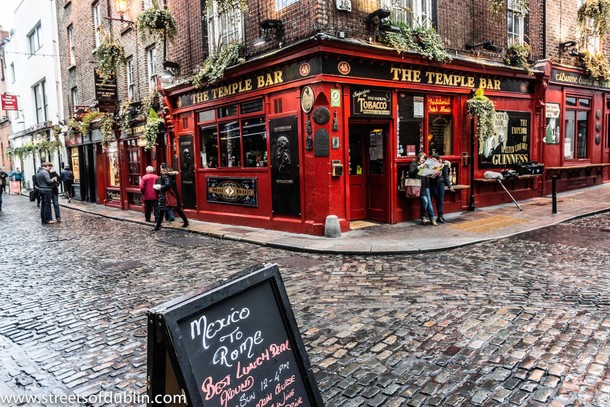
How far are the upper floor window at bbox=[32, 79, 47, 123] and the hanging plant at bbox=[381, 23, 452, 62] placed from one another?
963 inches

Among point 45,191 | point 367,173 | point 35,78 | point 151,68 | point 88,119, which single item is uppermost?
point 35,78

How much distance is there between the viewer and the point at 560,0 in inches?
592

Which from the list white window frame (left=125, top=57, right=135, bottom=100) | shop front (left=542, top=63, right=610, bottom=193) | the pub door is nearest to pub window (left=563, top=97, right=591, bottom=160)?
shop front (left=542, top=63, right=610, bottom=193)

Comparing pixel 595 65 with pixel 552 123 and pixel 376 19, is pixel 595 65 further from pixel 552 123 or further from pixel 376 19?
pixel 376 19

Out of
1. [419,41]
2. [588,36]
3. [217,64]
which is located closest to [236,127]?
[217,64]

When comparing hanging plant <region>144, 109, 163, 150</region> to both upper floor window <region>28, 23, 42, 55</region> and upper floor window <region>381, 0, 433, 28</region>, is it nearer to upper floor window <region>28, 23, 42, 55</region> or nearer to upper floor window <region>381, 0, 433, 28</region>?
upper floor window <region>381, 0, 433, 28</region>

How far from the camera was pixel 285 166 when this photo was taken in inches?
429

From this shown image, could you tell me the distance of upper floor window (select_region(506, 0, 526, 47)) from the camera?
45.4 ft

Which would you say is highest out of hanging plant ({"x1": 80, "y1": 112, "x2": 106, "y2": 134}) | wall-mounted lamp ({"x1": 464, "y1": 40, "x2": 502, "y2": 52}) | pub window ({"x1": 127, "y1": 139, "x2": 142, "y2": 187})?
wall-mounted lamp ({"x1": 464, "y1": 40, "x2": 502, "y2": 52})

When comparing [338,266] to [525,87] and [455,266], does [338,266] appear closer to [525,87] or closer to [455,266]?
[455,266]

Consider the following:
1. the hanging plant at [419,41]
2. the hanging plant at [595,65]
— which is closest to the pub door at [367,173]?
the hanging plant at [419,41]

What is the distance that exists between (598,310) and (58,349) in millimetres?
5941

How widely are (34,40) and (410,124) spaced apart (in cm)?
2718

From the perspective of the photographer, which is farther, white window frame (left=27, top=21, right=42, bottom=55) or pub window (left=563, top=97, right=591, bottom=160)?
white window frame (left=27, top=21, right=42, bottom=55)
